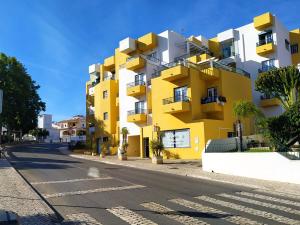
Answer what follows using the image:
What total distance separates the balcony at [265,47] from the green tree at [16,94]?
1550 inches

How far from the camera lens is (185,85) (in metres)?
31.9

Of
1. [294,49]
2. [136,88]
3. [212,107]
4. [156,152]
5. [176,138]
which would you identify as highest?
[294,49]

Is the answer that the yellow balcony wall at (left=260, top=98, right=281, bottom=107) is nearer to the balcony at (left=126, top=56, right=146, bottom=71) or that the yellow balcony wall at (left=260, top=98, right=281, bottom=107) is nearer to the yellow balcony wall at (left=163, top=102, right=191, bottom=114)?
the yellow balcony wall at (left=163, top=102, right=191, bottom=114)

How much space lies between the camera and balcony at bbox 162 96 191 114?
30667 millimetres

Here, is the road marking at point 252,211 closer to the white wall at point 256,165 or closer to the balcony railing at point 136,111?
the white wall at point 256,165

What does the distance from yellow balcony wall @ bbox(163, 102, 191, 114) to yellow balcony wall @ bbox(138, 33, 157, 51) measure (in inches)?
466

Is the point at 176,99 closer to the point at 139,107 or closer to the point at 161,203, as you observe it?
the point at 139,107

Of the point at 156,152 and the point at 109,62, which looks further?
the point at 109,62

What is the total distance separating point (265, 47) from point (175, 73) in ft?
42.1

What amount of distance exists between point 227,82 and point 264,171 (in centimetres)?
1709

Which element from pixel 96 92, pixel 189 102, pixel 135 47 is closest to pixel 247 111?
pixel 189 102

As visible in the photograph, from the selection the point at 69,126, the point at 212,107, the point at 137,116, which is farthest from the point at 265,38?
the point at 69,126

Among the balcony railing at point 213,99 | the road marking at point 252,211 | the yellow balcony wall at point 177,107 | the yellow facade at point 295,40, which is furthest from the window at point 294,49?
the road marking at point 252,211

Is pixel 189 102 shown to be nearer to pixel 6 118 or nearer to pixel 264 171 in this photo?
pixel 264 171
